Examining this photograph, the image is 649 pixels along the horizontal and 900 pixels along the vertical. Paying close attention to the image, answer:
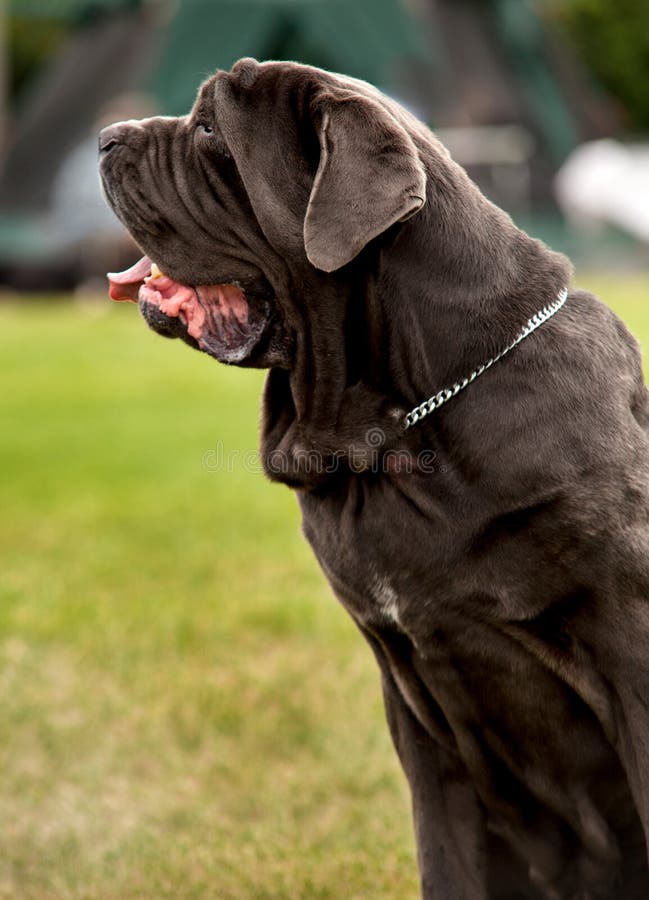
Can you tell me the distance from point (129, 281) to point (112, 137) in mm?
327

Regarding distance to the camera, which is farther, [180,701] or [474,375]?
[180,701]

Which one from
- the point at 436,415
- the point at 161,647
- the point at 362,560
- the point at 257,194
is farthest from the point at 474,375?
the point at 161,647

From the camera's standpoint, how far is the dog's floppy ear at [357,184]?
8.39ft

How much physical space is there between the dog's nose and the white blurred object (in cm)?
1833

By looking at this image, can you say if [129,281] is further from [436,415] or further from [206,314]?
[436,415]

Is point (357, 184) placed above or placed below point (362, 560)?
above

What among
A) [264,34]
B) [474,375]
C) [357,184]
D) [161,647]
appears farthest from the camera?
[264,34]

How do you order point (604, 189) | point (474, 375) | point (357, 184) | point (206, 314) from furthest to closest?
point (604, 189), point (206, 314), point (474, 375), point (357, 184)

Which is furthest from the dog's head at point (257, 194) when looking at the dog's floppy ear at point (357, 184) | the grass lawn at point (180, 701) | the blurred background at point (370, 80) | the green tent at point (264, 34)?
the green tent at point (264, 34)

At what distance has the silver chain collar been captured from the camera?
2678 mm

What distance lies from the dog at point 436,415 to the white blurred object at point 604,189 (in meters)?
18.4

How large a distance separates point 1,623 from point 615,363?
11.0ft

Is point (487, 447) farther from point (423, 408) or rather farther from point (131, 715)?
point (131, 715)

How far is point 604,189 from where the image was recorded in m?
20.7
